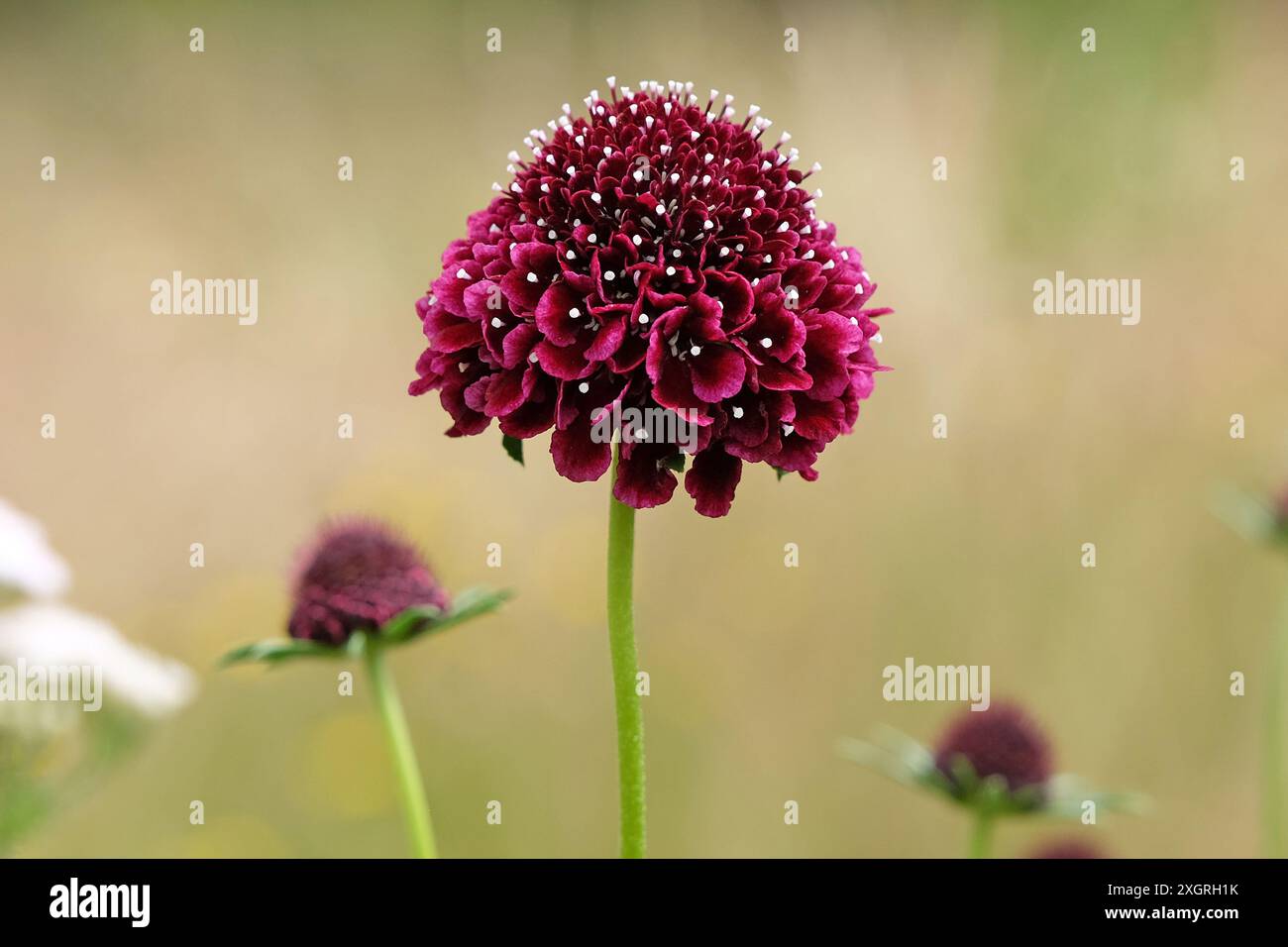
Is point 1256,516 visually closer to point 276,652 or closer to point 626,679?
point 626,679

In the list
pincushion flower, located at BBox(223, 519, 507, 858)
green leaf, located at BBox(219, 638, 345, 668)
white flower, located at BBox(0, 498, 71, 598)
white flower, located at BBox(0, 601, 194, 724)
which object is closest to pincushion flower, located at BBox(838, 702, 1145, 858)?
pincushion flower, located at BBox(223, 519, 507, 858)

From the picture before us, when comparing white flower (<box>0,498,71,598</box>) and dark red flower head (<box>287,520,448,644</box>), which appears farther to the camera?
white flower (<box>0,498,71,598</box>)

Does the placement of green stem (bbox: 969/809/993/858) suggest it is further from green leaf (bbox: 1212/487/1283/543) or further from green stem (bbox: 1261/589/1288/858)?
green leaf (bbox: 1212/487/1283/543)

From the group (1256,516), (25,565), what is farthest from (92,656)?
(1256,516)

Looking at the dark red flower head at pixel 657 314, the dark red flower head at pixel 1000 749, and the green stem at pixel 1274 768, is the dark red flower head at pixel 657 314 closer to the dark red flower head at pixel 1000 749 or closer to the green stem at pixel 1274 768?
the dark red flower head at pixel 1000 749

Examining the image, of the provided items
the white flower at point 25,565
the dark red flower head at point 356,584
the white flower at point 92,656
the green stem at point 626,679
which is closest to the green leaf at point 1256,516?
the dark red flower head at point 356,584
